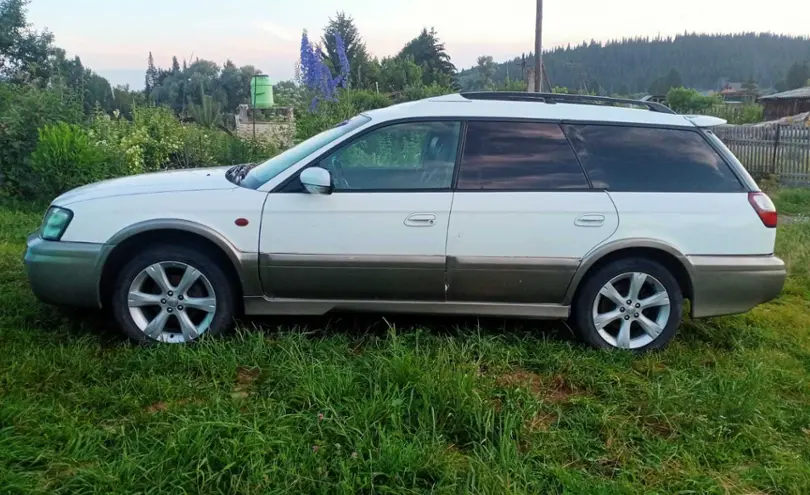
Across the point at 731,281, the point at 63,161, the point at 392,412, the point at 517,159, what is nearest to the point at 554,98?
the point at 517,159

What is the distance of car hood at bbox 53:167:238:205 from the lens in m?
4.07

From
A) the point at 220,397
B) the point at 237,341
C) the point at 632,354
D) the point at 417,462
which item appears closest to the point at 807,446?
the point at 632,354

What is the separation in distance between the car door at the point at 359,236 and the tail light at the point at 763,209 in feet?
6.38

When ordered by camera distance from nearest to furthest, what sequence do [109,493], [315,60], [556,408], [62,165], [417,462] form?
[109,493] < [417,462] < [556,408] < [62,165] < [315,60]

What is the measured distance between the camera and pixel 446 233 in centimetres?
399

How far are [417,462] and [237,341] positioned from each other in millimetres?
1702

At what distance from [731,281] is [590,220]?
3.30 ft

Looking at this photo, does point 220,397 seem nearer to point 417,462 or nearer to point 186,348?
point 186,348

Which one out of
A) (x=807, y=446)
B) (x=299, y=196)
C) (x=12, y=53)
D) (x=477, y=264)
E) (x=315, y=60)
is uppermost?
(x=12, y=53)

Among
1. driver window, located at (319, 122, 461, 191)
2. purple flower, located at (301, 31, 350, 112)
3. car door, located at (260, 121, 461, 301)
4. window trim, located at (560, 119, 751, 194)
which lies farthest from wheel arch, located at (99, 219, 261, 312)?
purple flower, located at (301, 31, 350, 112)

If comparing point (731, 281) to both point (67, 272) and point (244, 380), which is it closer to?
point (244, 380)

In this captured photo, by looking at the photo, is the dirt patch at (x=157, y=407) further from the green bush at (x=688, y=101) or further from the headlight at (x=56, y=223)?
the green bush at (x=688, y=101)

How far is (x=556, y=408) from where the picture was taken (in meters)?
3.31

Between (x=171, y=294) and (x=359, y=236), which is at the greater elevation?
(x=359, y=236)
